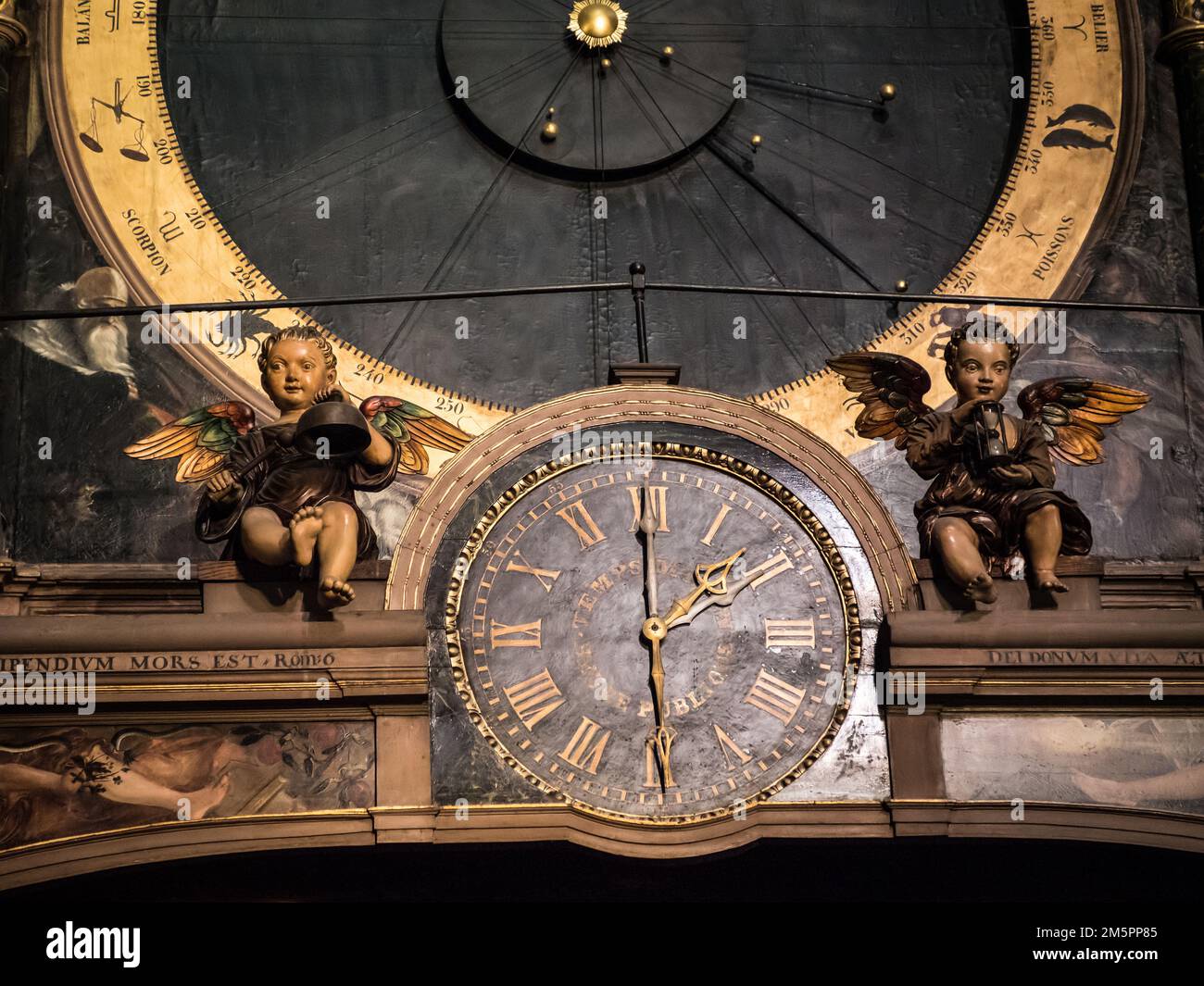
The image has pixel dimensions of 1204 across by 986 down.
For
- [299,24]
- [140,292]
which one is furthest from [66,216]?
Result: [299,24]

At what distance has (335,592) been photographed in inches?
375

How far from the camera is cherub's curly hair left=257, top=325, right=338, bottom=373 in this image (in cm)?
1023

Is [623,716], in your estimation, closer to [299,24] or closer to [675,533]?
[675,533]

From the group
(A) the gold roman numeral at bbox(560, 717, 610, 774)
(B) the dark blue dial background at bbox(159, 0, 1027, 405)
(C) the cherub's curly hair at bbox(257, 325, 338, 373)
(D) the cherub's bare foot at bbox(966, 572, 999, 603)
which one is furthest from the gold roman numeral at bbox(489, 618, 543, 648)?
(B) the dark blue dial background at bbox(159, 0, 1027, 405)

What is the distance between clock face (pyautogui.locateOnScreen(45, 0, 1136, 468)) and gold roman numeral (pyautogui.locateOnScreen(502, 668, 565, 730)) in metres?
1.86

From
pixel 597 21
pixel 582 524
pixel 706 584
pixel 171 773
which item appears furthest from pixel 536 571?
pixel 597 21

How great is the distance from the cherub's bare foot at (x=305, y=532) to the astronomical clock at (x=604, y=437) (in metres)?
0.02

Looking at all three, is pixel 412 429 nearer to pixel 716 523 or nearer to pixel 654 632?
pixel 716 523

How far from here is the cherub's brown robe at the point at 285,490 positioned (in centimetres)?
986

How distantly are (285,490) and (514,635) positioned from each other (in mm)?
1044

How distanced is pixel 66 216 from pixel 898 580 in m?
4.06

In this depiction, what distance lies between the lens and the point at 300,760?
31.5 feet

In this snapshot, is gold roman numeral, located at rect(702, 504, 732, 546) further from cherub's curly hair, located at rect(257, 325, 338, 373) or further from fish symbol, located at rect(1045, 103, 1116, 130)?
fish symbol, located at rect(1045, 103, 1116, 130)

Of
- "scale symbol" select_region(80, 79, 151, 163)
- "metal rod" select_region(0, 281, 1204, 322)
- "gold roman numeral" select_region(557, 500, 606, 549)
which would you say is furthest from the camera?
"scale symbol" select_region(80, 79, 151, 163)
